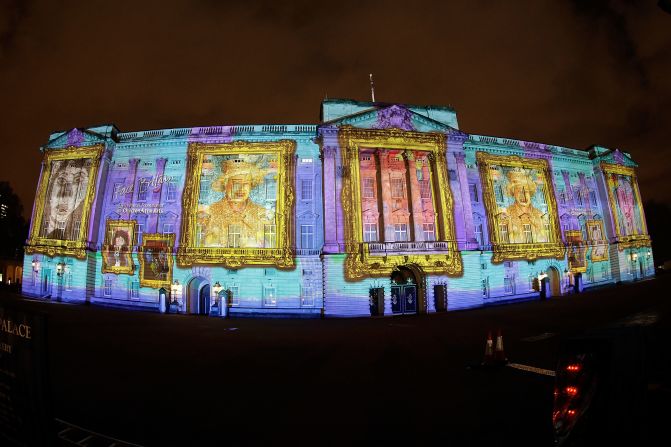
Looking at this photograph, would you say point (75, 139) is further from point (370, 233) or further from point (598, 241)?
point (598, 241)

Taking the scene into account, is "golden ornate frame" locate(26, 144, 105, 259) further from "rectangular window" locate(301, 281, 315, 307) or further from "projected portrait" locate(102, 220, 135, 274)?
"rectangular window" locate(301, 281, 315, 307)

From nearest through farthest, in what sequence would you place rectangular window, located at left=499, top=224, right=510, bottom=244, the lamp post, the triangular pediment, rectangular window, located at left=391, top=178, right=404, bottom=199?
rectangular window, located at left=391, top=178, right=404, bottom=199
the triangular pediment
the lamp post
rectangular window, located at left=499, top=224, right=510, bottom=244

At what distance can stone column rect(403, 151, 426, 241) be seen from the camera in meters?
28.6

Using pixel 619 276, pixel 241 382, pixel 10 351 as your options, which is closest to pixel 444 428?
pixel 241 382

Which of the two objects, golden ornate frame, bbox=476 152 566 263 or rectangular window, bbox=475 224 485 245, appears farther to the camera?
golden ornate frame, bbox=476 152 566 263

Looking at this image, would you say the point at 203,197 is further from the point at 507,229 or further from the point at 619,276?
the point at 619,276

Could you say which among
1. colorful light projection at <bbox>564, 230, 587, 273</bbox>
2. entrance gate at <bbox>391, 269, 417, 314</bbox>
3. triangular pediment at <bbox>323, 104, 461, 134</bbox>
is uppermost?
triangular pediment at <bbox>323, 104, 461, 134</bbox>

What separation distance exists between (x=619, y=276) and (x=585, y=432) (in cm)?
4843

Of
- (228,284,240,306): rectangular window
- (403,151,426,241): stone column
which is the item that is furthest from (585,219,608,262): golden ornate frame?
(228,284,240,306): rectangular window

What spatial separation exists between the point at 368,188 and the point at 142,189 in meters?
22.6

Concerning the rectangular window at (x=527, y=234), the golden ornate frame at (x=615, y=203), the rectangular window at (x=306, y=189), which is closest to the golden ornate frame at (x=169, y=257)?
the rectangular window at (x=306, y=189)

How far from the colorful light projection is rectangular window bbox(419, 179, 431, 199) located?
756 inches

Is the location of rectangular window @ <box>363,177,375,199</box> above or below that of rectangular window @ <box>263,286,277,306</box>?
above

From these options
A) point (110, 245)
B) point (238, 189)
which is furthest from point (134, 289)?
point (238, 189)
